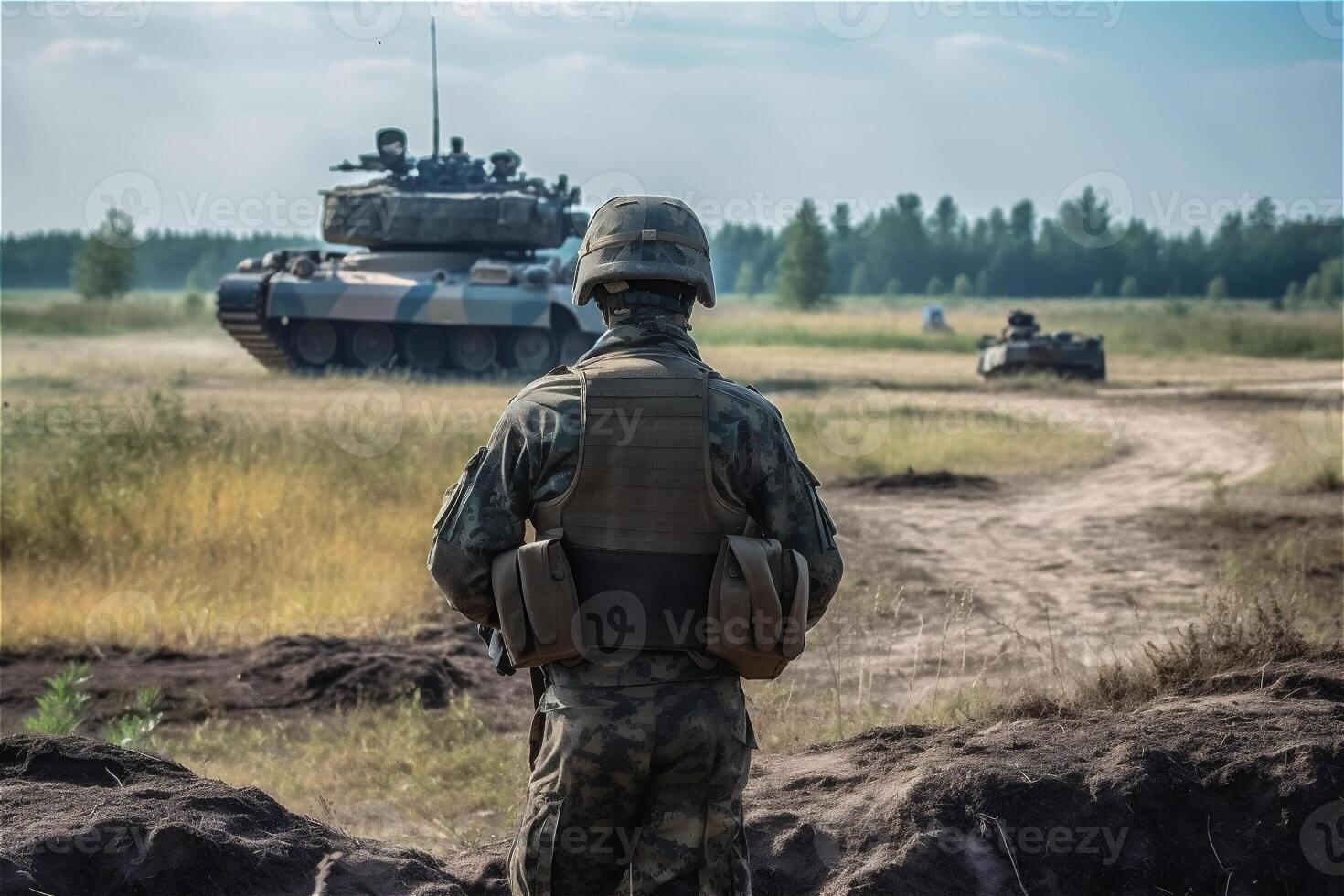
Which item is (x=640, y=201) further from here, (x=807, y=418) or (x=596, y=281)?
(x=807, y=418)

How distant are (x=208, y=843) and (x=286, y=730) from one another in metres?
2.49

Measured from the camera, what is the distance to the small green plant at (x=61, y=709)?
5508mm

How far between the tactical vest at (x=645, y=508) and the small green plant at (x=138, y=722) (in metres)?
2.85

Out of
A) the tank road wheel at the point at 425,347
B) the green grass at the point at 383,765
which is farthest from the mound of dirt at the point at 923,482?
the tank road wheel at the point at 425,347

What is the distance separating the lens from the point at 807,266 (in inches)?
2749

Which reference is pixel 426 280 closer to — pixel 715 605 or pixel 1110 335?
pixel 715 605

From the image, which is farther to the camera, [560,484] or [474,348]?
[474,348]

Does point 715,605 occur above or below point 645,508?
below

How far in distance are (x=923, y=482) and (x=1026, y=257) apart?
9317 centimetres

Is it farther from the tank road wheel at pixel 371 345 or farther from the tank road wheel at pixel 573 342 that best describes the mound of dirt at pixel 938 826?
the tank road wheel at pixel 371 345

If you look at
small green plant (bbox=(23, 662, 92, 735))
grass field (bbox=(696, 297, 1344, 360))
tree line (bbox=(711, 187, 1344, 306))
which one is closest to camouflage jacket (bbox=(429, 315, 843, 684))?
small green plant (bbox=(23, 662, 92, 735))

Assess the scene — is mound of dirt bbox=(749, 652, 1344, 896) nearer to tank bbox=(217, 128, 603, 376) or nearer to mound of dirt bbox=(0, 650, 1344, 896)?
mound of dirt bbox=(0, 650, 1344, 896)

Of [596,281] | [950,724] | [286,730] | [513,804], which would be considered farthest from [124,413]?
[596,281]

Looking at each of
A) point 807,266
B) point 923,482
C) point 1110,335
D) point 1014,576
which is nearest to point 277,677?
point 1014,576
